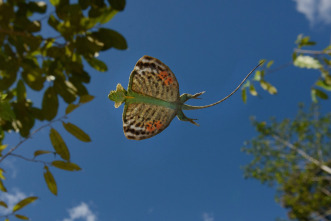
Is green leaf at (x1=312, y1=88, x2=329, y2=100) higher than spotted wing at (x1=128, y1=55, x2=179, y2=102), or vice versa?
green leaf at (x1=312, y1=88, x2=329, y2=100)

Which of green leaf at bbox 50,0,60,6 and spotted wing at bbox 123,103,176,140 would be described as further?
green leaf at bbox 50,0,60,6

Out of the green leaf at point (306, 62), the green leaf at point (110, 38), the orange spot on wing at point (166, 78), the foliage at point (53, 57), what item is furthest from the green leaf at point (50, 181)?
the green leaf at point (306, 62)

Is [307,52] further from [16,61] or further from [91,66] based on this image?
[16,61]

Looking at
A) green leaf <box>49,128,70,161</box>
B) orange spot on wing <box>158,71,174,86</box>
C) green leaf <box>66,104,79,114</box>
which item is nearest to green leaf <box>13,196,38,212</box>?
green leaf <box>49,128,70,161</box>

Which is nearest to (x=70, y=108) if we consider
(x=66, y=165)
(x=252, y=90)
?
(x=66, y=165)

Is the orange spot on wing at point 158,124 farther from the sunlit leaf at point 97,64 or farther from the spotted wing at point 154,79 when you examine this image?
the sunlit leaf at point 97,64

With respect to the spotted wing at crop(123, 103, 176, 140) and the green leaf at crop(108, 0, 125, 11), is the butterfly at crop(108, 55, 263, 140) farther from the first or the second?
the green leaf at crop(108, 0, 125, 11)

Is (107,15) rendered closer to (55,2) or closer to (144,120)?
(55,2)
